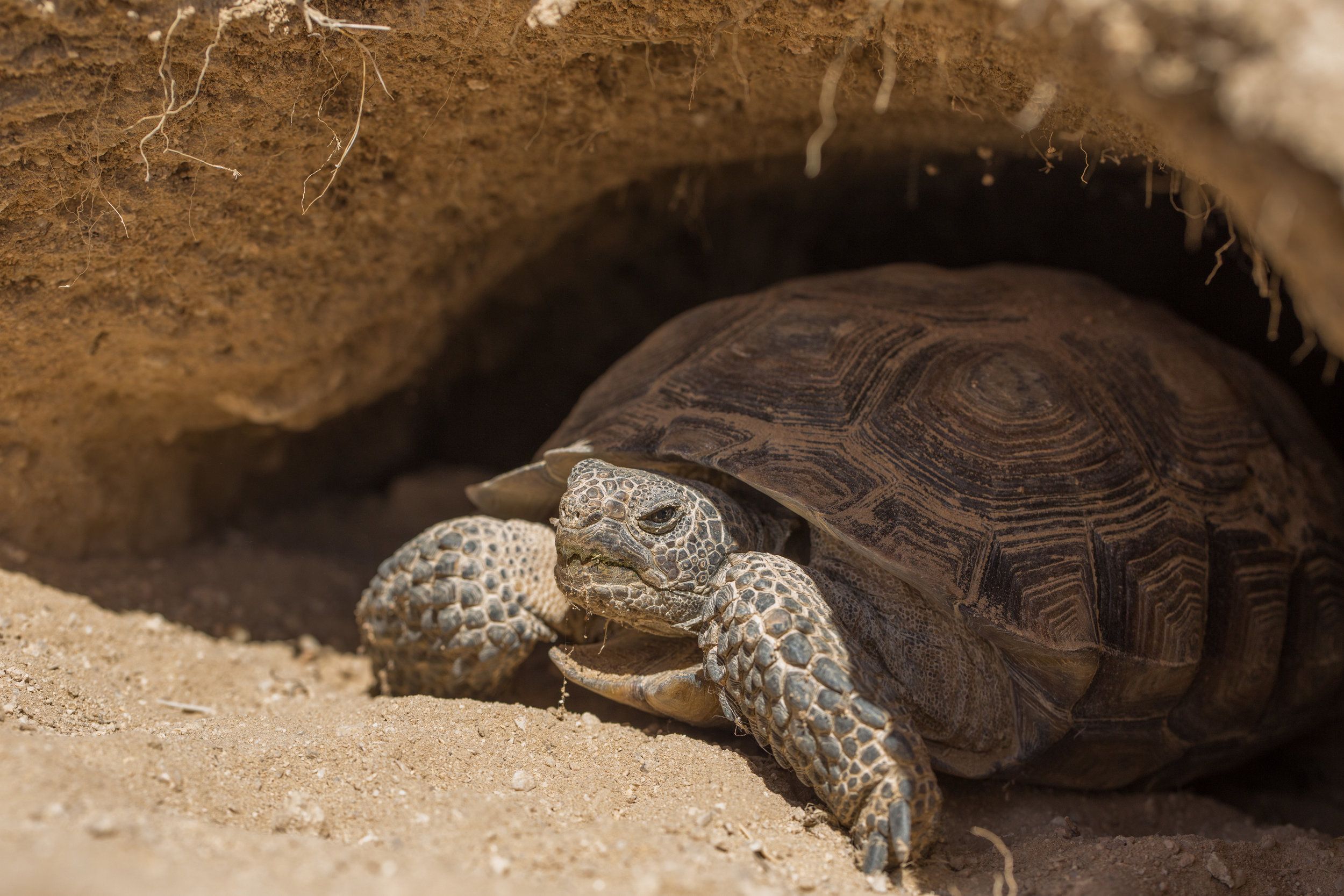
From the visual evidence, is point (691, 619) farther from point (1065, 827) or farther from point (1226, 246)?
point (1226, 246)

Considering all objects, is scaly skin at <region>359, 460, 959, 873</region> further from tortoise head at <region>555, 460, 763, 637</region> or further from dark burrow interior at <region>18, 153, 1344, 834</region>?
dark burrow interior at <region>18, 153, 1344, 834</region>

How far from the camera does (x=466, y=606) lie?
295cm

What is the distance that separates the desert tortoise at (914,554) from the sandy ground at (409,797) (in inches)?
6.5

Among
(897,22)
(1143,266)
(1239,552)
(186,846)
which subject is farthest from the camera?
(1143,266)

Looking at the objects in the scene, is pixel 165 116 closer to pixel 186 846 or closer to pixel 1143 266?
pixel 186 846

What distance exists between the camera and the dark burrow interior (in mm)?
3857

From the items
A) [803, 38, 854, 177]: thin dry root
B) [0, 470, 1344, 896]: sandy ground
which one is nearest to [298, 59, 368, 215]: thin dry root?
[803, 38, 854, 177]: thin dry root

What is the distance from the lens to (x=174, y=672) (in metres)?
3.17

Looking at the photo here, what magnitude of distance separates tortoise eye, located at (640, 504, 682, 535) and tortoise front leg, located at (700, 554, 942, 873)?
0.25 meters

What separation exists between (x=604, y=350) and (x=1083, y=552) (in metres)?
2.97

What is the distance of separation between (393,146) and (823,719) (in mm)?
2292

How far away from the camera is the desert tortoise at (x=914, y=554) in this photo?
8.26 feet

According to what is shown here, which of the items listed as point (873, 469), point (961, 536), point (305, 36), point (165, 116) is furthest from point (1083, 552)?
point (165, 116)

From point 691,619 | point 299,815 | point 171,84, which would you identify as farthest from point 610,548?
point 171,84
